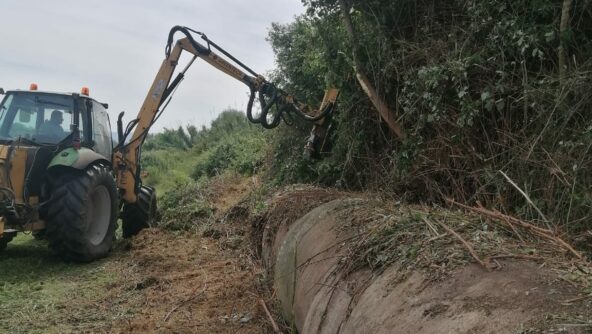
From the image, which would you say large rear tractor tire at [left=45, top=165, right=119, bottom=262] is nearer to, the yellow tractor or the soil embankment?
the yellow tractor

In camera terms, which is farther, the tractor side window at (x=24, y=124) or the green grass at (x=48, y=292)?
the tractor side window at (x=24, y=124)

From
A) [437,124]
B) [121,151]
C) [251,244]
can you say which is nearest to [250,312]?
[251,244]

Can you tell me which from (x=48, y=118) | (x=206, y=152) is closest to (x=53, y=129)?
(x=48, y=118)

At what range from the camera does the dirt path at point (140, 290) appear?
15.1 feet

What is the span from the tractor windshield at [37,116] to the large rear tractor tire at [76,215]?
739mm

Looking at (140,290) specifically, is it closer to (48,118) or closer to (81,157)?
(81,157)

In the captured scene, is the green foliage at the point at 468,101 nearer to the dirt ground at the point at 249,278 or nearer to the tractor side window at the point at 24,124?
the dirt ground at the point at 249,278

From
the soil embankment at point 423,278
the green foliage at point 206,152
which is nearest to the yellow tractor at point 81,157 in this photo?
the green foliage at point 206,152

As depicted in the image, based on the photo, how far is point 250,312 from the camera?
4801 millimetres

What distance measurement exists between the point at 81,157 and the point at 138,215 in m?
2.56

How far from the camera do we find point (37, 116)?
7281mm

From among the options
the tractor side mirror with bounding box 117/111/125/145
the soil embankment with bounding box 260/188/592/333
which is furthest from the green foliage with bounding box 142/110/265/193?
the soil embankment with bounding box 260/188/592/333

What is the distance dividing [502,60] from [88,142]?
540 centimetres

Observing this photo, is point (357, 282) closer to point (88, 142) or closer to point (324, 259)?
point (324, 259)
